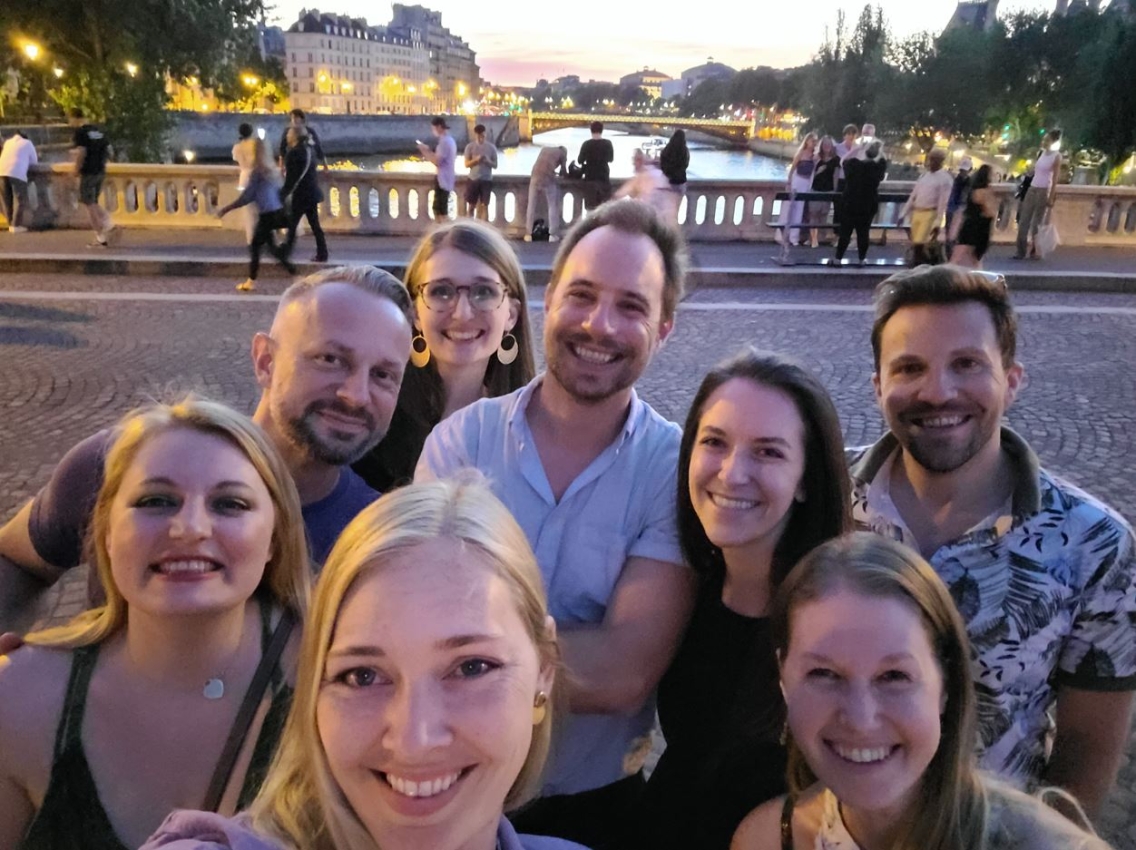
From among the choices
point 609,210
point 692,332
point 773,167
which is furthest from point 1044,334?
point 773,167

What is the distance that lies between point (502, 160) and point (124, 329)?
56.7 meters

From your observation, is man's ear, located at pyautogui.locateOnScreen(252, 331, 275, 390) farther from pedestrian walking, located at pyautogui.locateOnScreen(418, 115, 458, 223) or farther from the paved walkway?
pedestrian walking, located at pyautogui.locateOnScreen(418, 115, 458, 223)

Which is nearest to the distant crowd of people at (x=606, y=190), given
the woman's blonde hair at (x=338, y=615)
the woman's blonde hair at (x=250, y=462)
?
the woman's blonde hair at (x=250, y=462)

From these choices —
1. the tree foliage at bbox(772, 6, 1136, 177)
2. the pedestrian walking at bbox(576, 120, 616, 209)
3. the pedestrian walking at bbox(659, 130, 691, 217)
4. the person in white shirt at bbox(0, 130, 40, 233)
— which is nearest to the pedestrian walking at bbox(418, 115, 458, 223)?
the pedestrian walking at bbox(576, 120, 616, 209)

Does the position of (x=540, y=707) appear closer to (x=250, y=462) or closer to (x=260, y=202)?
(x=250, y=462)

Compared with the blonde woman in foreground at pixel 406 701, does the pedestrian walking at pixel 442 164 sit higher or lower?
higher

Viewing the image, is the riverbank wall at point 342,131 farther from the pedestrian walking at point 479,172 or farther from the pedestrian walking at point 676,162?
the pedestrian walking at point 676,162

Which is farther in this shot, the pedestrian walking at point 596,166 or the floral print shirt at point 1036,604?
the pedestrian walking at point 596,166

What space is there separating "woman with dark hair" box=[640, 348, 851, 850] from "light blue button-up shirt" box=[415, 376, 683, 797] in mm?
71

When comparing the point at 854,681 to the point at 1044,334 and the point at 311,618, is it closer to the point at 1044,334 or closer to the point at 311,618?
the point at 311,618

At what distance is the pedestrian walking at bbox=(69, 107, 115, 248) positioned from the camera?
1207cm

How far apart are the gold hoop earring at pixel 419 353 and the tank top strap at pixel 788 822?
2.02m

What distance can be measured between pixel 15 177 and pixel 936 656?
15.1 m

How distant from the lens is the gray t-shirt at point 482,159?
42.1 feet
